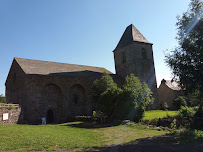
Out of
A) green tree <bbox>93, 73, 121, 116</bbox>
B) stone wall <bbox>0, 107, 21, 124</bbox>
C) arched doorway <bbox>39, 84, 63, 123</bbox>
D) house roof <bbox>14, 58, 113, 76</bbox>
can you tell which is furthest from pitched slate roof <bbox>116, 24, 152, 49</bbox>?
stone wall <bbox>0, 107, 21, 124</bbox>

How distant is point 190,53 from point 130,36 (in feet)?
74.8

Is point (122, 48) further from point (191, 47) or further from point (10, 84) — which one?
point (191, 47)

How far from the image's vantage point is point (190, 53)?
38.5 ft

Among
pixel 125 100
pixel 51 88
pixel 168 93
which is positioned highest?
pixel 51 88

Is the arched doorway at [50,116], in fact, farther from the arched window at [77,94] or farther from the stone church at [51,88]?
the arched window at [77,94]

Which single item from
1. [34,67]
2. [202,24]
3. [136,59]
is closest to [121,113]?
[202,24]

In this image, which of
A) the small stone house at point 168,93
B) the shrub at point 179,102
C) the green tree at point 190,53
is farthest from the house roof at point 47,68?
the small stone house at point 168,93

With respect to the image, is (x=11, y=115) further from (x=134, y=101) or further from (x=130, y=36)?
(x=130, y=36)

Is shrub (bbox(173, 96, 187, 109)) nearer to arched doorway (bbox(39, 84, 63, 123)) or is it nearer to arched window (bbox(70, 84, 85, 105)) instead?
arched window (bbox(70, 84, 85, 105))

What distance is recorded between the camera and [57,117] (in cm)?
2338

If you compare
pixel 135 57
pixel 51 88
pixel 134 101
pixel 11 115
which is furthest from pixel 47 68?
pixel 135 57

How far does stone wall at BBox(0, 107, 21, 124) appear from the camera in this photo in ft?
53.6

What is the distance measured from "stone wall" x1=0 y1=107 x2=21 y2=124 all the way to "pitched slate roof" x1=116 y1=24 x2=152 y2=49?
2251cm

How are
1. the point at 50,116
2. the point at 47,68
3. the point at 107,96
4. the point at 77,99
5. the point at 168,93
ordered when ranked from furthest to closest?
the point at 168,93, the point at 77,99, the point at 47,68, the point at 50,116, the point at 107,96
